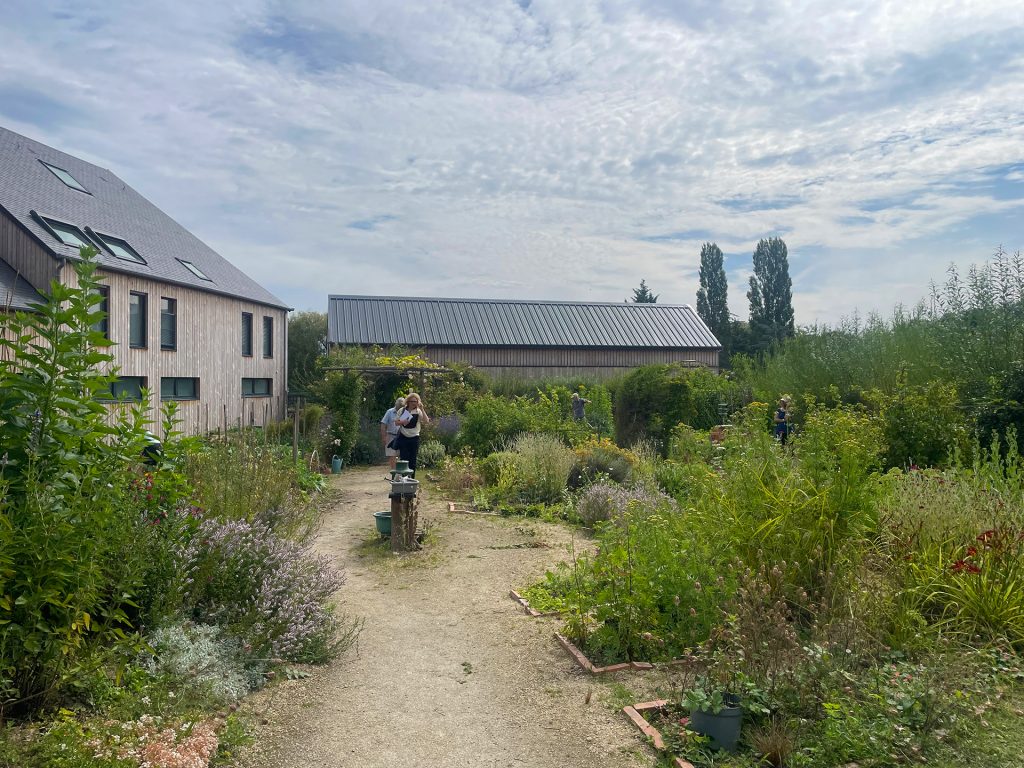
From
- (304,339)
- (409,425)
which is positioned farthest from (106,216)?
(304,339)

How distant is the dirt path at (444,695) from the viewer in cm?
342

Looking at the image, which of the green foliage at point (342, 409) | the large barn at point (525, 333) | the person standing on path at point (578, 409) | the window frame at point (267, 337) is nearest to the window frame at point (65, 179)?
the window frame at point (267, 337)

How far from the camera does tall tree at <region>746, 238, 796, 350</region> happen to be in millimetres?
43750

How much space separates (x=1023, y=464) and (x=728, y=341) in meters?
38.0

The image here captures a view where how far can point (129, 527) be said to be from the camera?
12.0ft

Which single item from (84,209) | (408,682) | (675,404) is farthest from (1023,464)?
(84,209)

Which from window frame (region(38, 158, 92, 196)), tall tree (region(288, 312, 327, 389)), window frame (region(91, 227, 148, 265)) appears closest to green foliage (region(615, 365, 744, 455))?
window frame (region(91, 227, 148, 265))

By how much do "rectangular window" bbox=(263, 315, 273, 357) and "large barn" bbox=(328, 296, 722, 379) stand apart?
265cm

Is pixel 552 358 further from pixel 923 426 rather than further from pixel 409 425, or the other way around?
pixel 923 426

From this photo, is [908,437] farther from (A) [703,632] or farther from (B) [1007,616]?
(A) [703,632]

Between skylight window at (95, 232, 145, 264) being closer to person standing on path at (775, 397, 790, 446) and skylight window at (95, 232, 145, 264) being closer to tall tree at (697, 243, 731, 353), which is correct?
person standing on path at (775, 397, 790, 446)

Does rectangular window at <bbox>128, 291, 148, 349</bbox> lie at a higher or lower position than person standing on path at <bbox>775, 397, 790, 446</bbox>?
higher

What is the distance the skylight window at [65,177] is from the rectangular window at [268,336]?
6.67 metres

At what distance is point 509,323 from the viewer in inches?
1145
